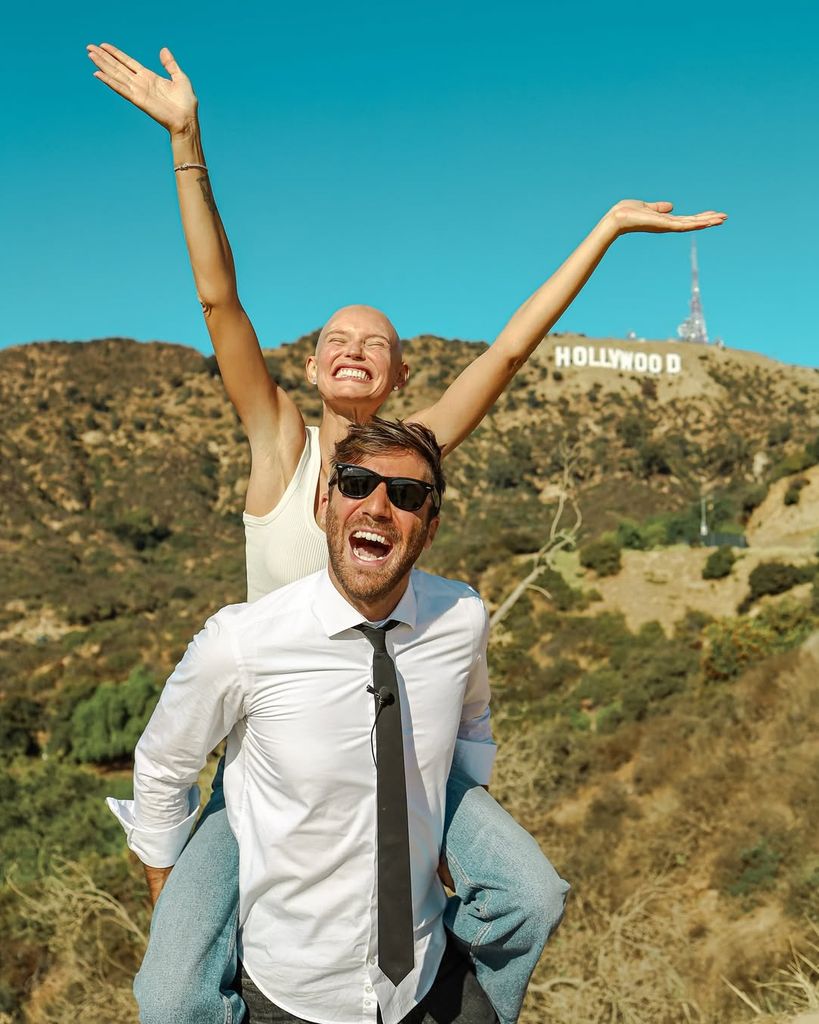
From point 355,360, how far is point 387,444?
0.62 meters

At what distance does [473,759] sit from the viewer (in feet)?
9.11

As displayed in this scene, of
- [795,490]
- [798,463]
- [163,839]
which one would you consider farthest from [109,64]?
[798,463]

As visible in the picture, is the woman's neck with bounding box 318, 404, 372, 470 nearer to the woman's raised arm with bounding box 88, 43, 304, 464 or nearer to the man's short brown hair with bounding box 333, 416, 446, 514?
the woman's raised arm with bounding box 88, 43, 304, 464

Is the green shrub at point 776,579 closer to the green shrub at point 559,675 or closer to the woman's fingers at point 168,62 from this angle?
the green shrub at point 559,675

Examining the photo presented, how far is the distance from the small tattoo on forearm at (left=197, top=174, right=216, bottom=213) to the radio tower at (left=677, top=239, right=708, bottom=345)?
88.3 meters

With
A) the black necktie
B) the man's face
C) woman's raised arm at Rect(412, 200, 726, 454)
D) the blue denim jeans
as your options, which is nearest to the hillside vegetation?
the blue denim jeans

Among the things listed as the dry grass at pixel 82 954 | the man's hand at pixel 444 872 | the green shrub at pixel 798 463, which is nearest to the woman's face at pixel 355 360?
the man's hand at pixel 444 872

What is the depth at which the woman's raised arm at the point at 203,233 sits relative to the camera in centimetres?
275

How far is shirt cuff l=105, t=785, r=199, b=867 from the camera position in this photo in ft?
8.05

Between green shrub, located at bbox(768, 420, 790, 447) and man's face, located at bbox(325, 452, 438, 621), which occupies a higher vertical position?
green shrub, located at bbox(768, 420, 790, 447)

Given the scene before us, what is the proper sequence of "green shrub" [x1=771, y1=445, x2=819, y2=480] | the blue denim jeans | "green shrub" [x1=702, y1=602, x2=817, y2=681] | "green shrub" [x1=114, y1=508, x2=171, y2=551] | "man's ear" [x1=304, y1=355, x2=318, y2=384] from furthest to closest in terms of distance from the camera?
1. "green shrub" [x1=114, y1=508, x2=171, y2=551]
2. "green shrub" [x1=771, y1=445, x2=819, y2=480]
3. "green shrub" [x1=702, y1=602, x2=817, y2=681]
4. "man's ear" [x1=304, y1=355, x2=318, y2=384]
5. the blue denim jeans

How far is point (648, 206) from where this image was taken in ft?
10.1

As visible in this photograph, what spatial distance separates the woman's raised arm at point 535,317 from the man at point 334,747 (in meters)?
0.70

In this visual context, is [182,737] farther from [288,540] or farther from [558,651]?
[558,651]
